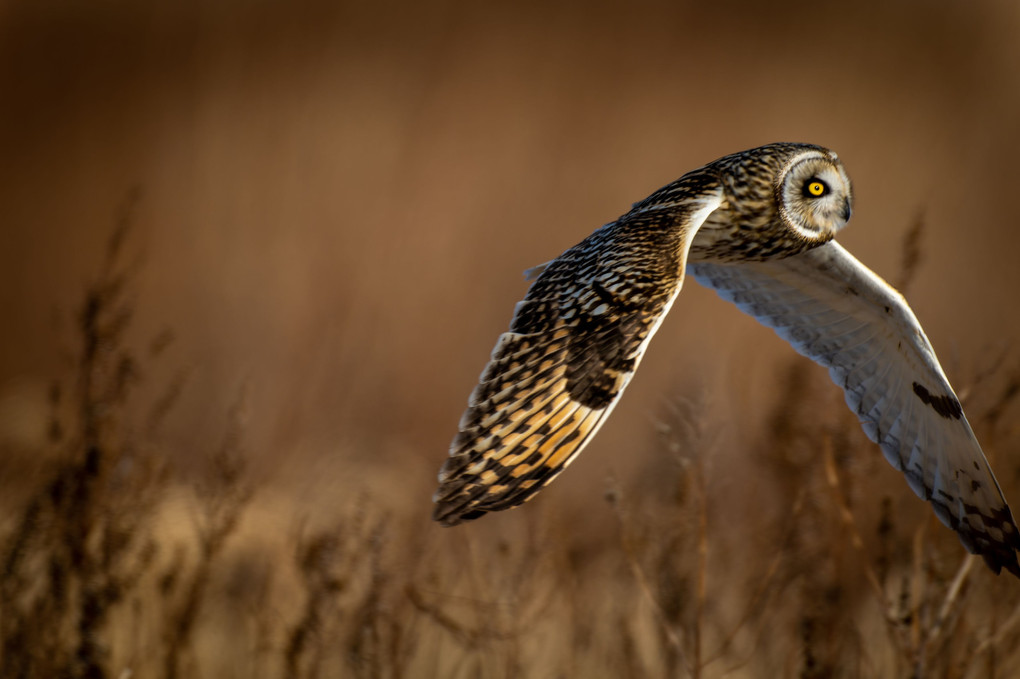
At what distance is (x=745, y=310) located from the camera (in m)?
3.41

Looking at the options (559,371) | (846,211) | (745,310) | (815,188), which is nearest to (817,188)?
(815,188)

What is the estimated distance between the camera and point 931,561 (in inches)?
92.3

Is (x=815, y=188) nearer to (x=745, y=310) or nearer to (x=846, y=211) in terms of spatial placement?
(x=846, y=211)

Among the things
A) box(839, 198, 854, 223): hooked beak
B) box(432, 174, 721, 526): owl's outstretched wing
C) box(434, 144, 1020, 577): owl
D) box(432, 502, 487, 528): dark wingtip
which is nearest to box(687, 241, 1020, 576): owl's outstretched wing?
box(434, 144, 1020, 577): owl

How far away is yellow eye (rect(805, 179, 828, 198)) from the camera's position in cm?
278

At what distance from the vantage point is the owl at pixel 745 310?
6.50 ft

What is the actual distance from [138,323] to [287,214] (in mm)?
1139

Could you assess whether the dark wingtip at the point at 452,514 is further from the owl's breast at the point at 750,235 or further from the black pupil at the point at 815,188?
the black pupil at the point at 815,188

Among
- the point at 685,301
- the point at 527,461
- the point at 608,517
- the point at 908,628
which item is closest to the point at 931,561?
the point at 908,628

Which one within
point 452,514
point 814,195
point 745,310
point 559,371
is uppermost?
point 814,195

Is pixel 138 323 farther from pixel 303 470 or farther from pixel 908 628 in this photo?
pixel 908 628

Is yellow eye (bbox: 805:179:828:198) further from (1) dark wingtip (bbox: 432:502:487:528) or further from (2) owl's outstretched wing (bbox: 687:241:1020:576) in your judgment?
(1) dark wingtip (bbox: 432:502:487:528)

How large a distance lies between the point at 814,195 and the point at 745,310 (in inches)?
27.6

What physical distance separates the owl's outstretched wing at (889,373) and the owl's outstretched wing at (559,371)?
1014mm
